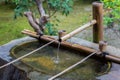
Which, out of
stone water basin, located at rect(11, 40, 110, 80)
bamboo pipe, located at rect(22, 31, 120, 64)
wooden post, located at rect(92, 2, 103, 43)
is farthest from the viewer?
wooden post, located at rect(92, 2, 103, 43)

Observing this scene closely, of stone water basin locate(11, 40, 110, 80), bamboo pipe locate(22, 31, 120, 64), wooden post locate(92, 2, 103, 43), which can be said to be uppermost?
wooden post locate(92, 2, 103, 43)

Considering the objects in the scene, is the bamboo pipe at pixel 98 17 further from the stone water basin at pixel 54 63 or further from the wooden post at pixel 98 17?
the stone water basin at pixel 54 63

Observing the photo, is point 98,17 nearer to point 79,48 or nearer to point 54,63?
point 79,48

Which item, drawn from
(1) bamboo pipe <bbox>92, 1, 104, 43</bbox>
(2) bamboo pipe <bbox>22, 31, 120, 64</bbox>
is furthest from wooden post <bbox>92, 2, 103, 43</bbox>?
(2) bamboo pipe <bbox>22, 31, 120, 64</bbox>

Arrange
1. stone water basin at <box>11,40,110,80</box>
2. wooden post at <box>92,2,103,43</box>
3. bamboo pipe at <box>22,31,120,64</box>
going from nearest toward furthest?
stone water basin at <box>11,40,110,80</box>
bamboo pipe at <box>22,31,120,64</box>
wooden post at <box>92,2,103,43</box>

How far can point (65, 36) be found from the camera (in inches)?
133

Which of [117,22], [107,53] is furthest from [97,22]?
[117,22]

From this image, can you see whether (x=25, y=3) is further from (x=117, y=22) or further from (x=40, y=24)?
(x=117, y=22)

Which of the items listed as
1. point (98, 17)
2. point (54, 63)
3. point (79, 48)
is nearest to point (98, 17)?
point (98, 17)

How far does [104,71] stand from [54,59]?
0.77 metres

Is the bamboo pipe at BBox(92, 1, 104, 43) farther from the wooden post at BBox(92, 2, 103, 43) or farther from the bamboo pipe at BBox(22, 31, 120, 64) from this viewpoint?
the bamboo pipe at BBox(22, 31, 120, 64)

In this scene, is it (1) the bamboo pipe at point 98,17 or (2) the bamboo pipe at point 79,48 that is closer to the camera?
(2) the bamboo pipe at point 79,48

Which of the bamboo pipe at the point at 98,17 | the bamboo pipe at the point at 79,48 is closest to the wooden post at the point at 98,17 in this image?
the bamboo pipe at the point at 98,17

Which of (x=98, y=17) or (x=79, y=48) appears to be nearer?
(x=79, y=48)
